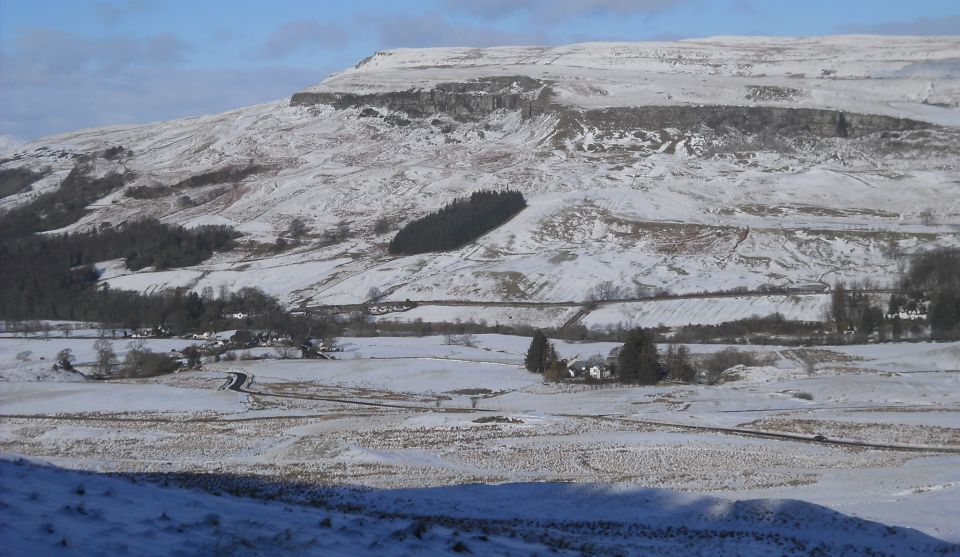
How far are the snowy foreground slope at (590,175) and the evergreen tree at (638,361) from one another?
2395 centimetres

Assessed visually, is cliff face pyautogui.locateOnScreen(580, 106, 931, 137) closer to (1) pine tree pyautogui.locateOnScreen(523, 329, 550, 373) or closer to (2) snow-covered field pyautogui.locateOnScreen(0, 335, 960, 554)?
(2) snow-covered field pyautogui.locateOnScreen(0, 335, 960, 554)

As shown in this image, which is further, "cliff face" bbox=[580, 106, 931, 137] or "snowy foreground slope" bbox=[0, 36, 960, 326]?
"cliff face" bbox=[580, 106, 931, 137]

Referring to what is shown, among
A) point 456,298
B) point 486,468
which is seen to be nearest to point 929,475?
point 486,468

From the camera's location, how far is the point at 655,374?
184 ft

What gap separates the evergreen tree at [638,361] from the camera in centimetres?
5594

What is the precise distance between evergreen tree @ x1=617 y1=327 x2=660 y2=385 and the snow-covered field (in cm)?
208

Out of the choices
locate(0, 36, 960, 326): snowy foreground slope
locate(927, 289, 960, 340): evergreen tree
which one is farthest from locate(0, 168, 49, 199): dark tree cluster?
locate(927, 289, 960, 340): evergreen tree

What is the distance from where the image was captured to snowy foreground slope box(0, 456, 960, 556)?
12.8 m

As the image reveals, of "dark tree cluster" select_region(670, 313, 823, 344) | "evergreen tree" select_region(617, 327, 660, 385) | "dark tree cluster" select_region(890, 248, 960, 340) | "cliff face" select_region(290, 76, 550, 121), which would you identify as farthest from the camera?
"cliff face" select_region(290, 76, 550, 121)

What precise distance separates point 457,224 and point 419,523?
101 metres

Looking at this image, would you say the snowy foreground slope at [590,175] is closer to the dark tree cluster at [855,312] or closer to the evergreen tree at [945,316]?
the dark tree cluster at [855,312]

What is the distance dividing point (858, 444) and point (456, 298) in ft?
199

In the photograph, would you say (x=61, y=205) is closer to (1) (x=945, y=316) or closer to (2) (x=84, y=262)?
(2) (x=84, y=262)

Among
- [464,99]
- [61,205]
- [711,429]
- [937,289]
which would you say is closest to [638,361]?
[711,429]
